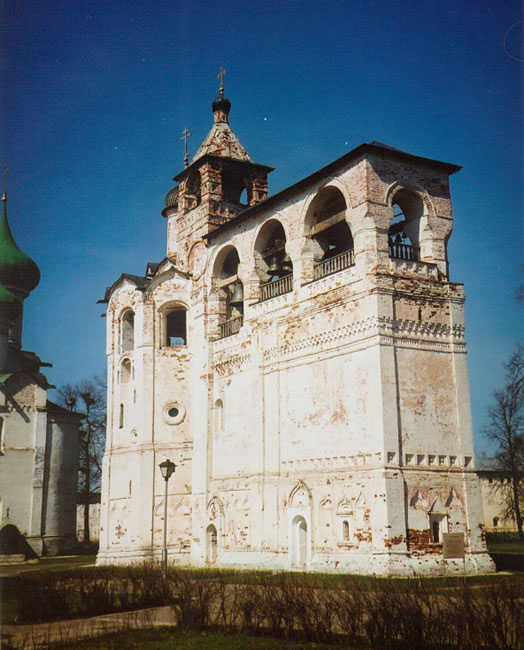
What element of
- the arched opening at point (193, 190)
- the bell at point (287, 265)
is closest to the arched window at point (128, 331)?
the arched opening at point (193, 190)

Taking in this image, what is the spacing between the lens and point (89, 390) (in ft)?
166

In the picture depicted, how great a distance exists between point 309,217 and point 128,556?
15.0 m

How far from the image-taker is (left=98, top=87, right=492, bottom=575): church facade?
22.2m

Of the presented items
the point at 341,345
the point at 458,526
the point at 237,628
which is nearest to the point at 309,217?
the point at 341,345

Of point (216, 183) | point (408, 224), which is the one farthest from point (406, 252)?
point (216, 183)

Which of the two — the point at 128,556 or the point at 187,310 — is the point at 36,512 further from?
the point at 187,310

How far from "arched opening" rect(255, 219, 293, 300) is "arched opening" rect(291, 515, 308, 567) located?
8106mm

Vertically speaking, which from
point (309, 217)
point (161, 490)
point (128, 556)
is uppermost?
point (309, 217)

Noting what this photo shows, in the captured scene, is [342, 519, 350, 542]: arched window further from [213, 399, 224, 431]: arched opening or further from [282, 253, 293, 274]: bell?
[282, 253, 293, 274]: bell

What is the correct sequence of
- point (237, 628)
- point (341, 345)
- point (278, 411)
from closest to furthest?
point (237, 628)
point (341, 345)
point (278, 411)

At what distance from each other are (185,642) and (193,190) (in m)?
26.4

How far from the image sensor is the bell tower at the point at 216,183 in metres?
33.1

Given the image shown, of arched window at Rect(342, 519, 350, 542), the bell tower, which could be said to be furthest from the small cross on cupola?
arched window at Rect(342, 519, 350, 542)

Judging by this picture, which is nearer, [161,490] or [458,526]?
[458,526]
